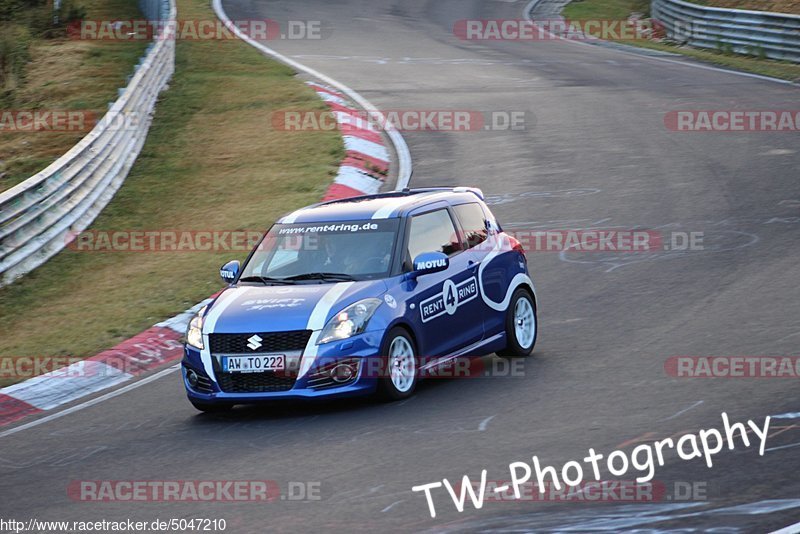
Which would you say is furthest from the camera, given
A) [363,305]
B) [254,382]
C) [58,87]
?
[58,87]

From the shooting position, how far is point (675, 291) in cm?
1261

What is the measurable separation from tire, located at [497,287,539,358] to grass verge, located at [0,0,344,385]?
413 centimetres

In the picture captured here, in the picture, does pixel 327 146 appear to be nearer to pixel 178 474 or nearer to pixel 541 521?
pixel 178 474

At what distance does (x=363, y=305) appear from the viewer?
31.1ft

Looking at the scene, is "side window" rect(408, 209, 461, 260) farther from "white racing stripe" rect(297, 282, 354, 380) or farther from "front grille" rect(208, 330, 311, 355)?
"front grille" rect(208, 330, 311, 355)

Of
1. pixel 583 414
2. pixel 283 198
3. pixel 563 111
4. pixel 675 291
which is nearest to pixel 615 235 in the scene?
pixel 675 291

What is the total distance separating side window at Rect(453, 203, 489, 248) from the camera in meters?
11.0

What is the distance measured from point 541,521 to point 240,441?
3.06 m

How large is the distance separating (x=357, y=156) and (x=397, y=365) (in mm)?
10739

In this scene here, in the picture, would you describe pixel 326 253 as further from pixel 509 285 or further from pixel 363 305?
pixel 509 285

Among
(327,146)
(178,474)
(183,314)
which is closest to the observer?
(178,474)

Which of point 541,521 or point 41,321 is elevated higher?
point 541,521

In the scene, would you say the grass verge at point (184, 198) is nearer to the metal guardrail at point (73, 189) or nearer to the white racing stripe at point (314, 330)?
the metal guardrail at point (73, 189)

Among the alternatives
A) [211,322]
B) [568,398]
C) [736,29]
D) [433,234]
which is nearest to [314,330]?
[211,322]
